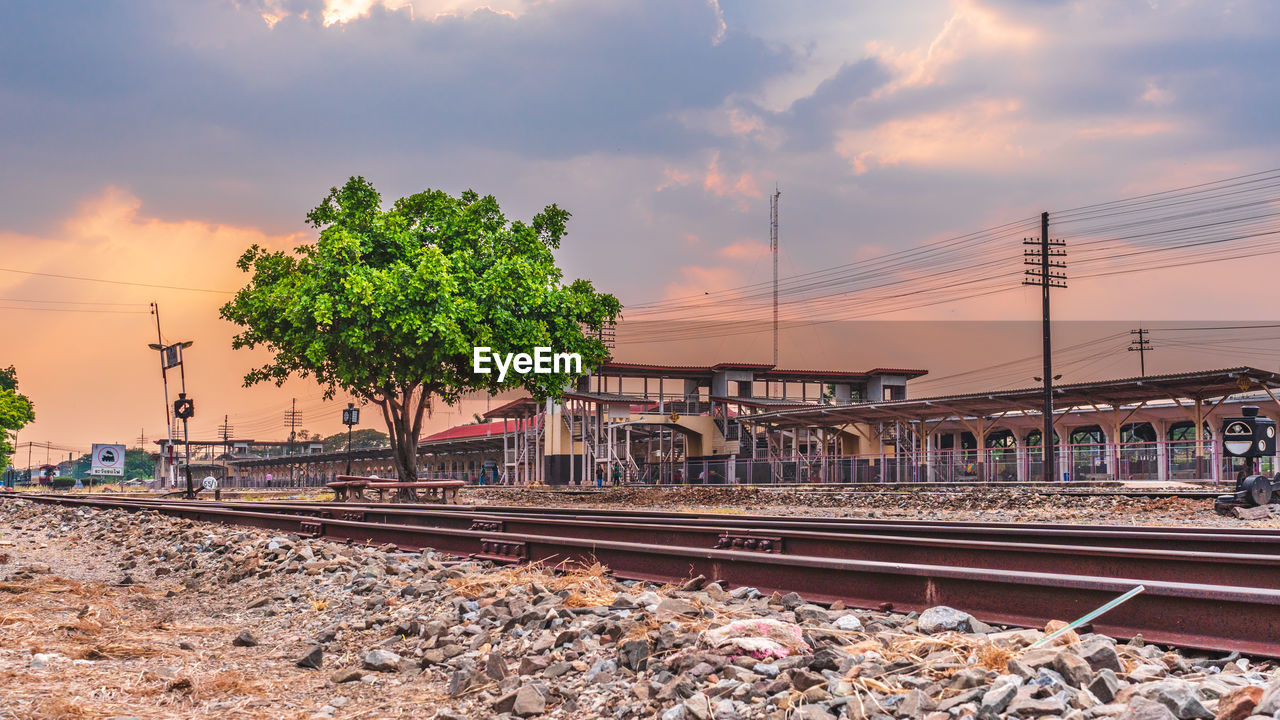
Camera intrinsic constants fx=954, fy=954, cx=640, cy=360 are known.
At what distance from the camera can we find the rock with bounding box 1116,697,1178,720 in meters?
3.31

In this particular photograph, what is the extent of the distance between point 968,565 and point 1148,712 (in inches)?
167

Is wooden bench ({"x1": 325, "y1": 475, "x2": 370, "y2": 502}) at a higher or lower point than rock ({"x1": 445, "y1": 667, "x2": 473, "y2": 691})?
lower

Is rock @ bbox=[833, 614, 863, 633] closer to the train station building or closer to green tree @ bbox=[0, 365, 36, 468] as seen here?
the train station building

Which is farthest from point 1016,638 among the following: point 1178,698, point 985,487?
point 985,487

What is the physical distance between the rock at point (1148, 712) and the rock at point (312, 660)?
4422 mm

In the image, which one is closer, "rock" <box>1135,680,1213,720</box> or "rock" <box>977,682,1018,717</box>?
"rock" <box>1135,680,1213,720</box>

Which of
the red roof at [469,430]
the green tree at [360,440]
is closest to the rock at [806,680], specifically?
the red roof at [469,430]

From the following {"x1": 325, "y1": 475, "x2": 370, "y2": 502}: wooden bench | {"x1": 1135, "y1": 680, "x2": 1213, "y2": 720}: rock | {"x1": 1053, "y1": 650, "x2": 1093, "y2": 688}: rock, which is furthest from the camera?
{"x1": 325, "y1": 475, "x2": 370, "y2": 502}: wooden bench

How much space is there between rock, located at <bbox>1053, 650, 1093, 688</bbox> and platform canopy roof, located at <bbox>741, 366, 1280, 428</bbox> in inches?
938

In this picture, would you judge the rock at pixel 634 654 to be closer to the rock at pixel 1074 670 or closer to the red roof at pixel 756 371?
the rock at pixel 1074 670

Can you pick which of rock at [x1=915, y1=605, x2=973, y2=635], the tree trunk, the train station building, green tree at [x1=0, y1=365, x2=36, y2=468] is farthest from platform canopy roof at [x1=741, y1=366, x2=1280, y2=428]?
green tree at [x1=0, y1=365, x2=36, y2=468]

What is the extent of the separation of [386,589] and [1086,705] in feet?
18.1

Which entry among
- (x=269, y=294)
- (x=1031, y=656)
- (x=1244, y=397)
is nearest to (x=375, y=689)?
(x=1031, y=656)

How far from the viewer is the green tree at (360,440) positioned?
454ft
